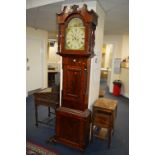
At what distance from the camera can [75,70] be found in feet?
7.47

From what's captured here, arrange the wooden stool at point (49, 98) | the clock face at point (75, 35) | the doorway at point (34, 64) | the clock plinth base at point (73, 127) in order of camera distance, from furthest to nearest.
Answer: the doorway at point (34, 64)
the wooden stool at point (49, 98)
the clock plinth base at point (73, 127)
the clock face at point (75, 35)

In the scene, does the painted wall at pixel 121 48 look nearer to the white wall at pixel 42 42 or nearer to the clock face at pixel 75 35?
the white wall at pixel 42 42

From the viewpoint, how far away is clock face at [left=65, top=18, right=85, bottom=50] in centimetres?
215

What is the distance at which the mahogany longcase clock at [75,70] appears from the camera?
83.1 inches

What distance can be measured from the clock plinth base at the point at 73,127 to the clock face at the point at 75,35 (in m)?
0.96

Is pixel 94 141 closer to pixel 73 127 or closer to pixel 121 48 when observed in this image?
pixel 73 127

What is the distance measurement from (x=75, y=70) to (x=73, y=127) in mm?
875

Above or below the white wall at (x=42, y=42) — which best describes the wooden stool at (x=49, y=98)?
below

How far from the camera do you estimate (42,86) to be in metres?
5.57

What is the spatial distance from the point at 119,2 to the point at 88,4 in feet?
1.50

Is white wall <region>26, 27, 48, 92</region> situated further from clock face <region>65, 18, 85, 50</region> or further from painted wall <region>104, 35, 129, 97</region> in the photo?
clock face <region>65, 18, 85, 50</region>

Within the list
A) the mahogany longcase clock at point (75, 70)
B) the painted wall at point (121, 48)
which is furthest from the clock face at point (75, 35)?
the painted wall at point (121, 48)

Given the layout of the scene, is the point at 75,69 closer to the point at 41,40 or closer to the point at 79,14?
the point at 79,14
